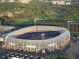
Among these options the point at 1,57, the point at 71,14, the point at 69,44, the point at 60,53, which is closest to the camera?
the point at 1,57

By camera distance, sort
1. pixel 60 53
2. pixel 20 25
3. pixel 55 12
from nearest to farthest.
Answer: pixel 60 53
pixel 20 25
pixel 55 12

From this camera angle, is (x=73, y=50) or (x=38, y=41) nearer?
(x=38, y=41)

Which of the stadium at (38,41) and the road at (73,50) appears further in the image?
the stadium at (38,41)

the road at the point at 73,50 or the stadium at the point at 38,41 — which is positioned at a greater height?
the stadium at the point at 38,41

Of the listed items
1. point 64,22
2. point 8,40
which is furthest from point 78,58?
point 64,22

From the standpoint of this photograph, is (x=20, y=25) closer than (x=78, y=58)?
No

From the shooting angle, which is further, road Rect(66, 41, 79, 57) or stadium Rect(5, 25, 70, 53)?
stadium Rect(5, 25, 70, 53)

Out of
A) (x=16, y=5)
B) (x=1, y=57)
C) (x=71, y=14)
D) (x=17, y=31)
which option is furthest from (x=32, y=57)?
(x=16, y=5)

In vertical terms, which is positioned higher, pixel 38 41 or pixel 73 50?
pixel 38 41

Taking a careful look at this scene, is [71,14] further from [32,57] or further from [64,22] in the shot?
[32,57]

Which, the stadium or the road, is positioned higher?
the stadium
